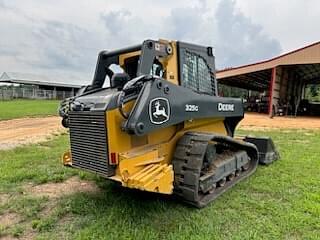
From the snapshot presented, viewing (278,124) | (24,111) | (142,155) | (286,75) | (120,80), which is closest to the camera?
(142,155)

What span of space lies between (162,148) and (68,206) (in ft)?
4.86

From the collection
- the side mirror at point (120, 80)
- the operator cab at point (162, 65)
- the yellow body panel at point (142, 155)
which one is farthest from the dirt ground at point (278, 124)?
the side mirror at point (120, 80)

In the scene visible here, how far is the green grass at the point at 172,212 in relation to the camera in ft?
11.8

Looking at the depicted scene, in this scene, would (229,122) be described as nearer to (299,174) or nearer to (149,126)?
(299,174)

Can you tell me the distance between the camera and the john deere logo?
3674 millimetres

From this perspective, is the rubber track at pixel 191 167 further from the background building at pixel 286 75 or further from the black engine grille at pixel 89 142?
the background building at pixel 286 75

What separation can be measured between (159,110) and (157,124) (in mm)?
162

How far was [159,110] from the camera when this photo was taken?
377 cm

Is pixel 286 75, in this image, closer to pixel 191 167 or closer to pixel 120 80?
pixel 191 167

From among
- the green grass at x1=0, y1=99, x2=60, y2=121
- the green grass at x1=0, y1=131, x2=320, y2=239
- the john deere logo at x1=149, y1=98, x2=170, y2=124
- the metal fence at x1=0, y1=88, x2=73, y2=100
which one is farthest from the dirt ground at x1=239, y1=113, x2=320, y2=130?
the metal fence at x1=0, y1=88, x2=73, y2=100

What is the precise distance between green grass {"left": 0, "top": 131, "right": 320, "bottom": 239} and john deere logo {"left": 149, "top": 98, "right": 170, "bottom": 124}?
1.20 m

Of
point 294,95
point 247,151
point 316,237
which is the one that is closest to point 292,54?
point 294,95

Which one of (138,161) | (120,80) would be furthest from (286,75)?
(138,161)

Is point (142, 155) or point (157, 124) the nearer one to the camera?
point (157, 124)
